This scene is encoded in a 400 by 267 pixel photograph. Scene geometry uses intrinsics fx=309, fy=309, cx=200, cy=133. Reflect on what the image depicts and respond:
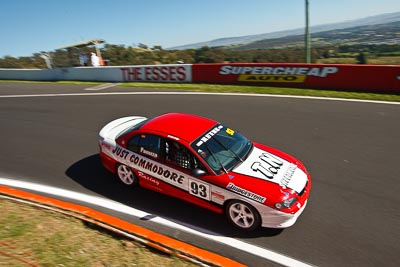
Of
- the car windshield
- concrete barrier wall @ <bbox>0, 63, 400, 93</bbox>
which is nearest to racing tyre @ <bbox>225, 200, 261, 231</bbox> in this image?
the car windshield

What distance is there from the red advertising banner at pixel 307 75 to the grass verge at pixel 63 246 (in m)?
12.1

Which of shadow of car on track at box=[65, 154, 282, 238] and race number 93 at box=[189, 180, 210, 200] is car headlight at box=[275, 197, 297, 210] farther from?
race number 93 at box=[189, 180, 210, 200]

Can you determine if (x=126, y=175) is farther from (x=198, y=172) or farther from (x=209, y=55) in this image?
(x=209, y=55)

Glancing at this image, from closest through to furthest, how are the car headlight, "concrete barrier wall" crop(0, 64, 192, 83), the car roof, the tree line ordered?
the car headlight
the car roof
"concrete barrier wall" crop(0, 64, 192, 83)
the tree line

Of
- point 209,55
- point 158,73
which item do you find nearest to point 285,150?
point 158,73

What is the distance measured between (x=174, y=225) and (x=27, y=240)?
2.14m

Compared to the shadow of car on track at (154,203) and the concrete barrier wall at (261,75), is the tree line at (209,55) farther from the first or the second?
the shadow of car on track at (154,203)

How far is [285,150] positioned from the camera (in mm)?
7996

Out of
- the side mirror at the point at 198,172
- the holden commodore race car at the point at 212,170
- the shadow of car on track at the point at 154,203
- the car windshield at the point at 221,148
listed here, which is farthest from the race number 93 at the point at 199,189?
the shadow of car on track at the point at 154,203

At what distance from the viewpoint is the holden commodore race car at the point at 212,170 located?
15.8 feet

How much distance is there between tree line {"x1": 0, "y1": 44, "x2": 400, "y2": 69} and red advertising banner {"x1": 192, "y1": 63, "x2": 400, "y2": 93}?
3.51m

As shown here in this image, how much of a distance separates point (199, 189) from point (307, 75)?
10.9 m

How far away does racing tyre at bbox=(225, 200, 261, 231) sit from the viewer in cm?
483

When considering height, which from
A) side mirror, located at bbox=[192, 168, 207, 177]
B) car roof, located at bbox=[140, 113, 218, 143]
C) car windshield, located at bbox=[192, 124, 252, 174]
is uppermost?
car roof, located at bbox=[140, 113, 218, 143]
